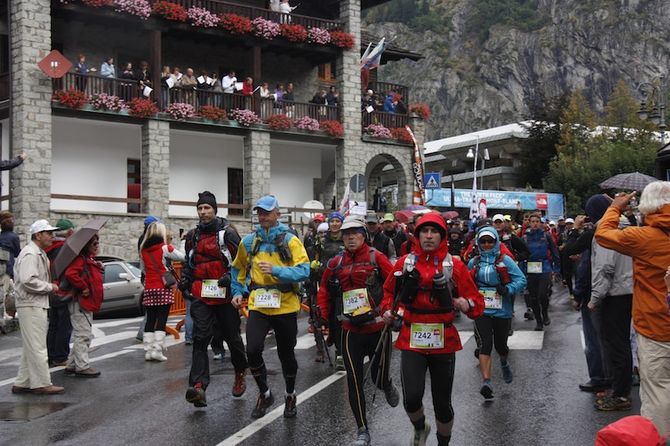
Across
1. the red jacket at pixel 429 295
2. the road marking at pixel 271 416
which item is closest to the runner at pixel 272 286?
→ the road marking at pixel 271 416

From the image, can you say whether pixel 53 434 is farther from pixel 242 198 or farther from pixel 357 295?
pixel 242 198

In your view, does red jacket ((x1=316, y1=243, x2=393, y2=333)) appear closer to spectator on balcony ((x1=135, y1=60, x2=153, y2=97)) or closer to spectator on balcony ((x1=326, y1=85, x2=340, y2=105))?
spectator on balcony ((x1=135, y1=60, x2=153, y2=97))

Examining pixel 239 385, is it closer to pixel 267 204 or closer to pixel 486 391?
pixel 267 204

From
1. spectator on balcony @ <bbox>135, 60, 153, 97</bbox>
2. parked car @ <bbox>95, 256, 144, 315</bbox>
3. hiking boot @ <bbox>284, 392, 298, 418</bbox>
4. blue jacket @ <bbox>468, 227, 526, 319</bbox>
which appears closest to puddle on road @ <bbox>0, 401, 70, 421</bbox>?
hiking boot @ <bbox>284, 392, 298, 418</bbox>

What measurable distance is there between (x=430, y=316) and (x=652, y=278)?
156 cm

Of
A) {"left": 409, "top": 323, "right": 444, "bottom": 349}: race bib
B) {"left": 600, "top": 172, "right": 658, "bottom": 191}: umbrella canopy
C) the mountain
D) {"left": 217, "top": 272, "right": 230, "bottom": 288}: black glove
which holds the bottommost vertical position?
{"left": 409, "top": 323, "right": 444, "bottom": 349}: race bib

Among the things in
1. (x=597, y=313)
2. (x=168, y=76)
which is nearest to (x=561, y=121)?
(x=168, y=76)

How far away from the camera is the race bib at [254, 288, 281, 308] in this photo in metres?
7.95

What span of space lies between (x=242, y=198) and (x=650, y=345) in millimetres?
27308

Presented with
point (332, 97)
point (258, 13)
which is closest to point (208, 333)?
point (258, 13)

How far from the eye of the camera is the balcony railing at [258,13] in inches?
1182

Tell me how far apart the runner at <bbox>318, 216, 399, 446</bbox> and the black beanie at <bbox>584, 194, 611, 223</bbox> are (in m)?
2.11

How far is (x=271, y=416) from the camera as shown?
8125 millimetres

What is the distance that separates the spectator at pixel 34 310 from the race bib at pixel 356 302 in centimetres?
372
